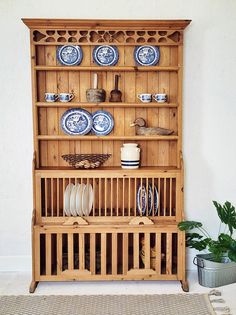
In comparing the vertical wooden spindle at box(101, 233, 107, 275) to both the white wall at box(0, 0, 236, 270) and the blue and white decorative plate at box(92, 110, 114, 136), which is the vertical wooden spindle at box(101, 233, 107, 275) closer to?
the white wall at box(0, 0, 236, 270)

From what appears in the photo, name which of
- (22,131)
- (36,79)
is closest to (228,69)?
(36,79)

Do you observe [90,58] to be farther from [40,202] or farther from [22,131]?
[40,202]

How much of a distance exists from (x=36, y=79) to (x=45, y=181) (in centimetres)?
80

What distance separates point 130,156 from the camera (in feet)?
9.77

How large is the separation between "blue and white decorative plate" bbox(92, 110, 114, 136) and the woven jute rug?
1.26m

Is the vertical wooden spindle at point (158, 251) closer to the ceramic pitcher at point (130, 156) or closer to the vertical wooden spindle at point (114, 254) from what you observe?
the vertical wooden spindle at point (114, 254)

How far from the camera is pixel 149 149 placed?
10.3ft

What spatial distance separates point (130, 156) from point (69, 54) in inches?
36.9

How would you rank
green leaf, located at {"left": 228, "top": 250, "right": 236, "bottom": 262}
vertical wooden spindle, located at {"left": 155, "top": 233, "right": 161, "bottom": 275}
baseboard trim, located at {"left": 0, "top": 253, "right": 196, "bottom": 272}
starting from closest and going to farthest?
green leaf, located at {"left": 228, "top": 250, "right": 236, "bottom": 262}
vertical wooden spindle, located at {"left": 155, "top": 233, "right": 161, "bottom": 275}
baseboard trim, located at {"left": 0, "top": 253, "right": 196, "bottom": 272}

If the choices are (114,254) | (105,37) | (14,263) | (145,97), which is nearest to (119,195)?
(114,254)

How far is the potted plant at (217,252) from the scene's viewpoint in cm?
277

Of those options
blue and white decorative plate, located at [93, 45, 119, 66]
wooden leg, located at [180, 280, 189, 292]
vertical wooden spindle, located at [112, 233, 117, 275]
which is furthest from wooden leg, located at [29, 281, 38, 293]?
blue and white decorative plate, located at [93, 45, 119, 66]

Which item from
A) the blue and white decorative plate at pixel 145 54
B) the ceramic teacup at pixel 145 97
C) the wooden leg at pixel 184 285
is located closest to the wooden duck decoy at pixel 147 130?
the ceramic teacup at pixel 145 97

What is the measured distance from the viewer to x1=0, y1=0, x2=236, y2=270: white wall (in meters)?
3.02
